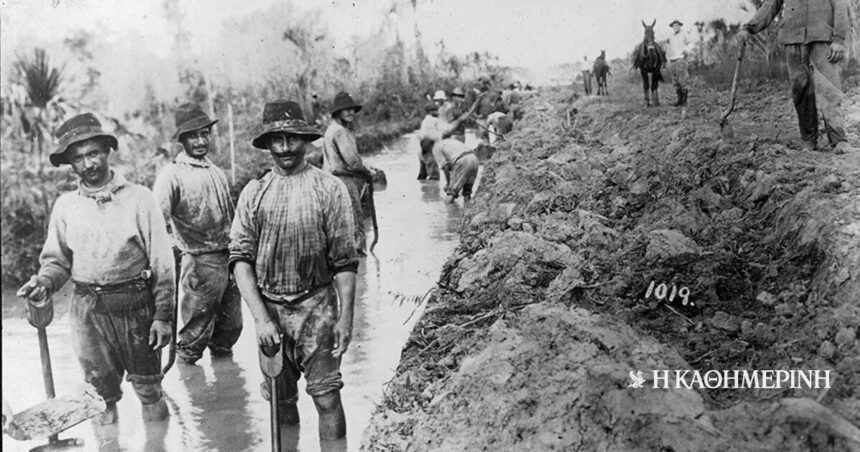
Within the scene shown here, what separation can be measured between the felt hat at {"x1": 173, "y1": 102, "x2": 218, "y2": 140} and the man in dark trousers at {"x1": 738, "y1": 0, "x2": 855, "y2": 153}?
3120 millimetres

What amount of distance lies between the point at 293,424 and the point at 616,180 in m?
2.87

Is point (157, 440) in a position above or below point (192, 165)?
below

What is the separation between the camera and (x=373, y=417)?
3.81 meters

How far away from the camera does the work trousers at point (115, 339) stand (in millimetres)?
3871

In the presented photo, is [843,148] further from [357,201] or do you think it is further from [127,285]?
[127,285]

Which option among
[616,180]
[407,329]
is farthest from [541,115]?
[407,329]

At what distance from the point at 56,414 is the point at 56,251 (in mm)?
790

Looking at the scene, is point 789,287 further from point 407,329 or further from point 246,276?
point 246,276

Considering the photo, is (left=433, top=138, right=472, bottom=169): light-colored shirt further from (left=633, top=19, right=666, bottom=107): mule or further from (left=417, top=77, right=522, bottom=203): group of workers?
(left=633, top=19, right=666, bottom=107): mule

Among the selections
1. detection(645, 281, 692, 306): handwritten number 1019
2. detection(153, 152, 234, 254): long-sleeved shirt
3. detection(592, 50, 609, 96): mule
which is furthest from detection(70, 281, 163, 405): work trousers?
detection(592, 50, 609, 96): mule

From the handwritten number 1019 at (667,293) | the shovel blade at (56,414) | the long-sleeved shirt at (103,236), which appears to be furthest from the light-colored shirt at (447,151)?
the shovel blade at (56,414)

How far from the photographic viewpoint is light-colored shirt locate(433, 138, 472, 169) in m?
6.92

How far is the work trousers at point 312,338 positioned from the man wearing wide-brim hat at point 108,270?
2.15ft

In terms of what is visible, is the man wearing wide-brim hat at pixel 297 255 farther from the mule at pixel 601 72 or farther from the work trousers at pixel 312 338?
the mule at pixel 601 72
